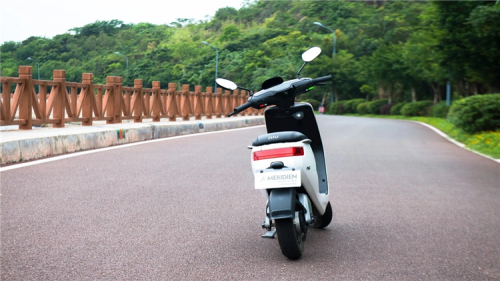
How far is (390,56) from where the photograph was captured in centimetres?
4969

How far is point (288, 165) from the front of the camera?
3924 mm

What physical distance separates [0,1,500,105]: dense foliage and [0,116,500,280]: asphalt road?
241 inches

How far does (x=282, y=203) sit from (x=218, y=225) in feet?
4.36

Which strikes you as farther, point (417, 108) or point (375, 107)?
point (375, 107)

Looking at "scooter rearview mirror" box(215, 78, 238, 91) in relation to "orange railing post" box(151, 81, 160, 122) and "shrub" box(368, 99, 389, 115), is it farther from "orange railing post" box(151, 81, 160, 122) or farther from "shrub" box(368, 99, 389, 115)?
"shrub" box(368, 99, 389, 115)

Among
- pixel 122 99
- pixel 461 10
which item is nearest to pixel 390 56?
pixel 461 10

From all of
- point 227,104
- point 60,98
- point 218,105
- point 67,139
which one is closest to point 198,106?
point 218,105

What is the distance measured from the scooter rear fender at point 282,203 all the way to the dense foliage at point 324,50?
937 cm

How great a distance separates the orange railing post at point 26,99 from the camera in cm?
1159

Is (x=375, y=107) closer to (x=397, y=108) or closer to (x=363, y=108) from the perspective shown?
(x=363, y=108)

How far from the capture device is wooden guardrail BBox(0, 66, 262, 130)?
11539 mm

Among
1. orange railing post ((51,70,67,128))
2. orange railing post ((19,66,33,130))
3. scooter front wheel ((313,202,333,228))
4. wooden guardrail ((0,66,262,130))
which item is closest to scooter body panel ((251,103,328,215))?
scooter front wheel ((313,202,333,228))

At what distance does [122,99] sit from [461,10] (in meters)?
12.7

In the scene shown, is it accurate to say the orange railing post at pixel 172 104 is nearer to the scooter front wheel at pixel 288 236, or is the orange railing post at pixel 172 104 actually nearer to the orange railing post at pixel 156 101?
the orange railing post at pixel 156 101
